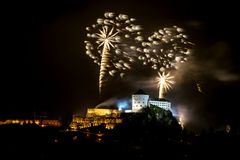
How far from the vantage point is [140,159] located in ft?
192

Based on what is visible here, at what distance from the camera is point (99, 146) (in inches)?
2445

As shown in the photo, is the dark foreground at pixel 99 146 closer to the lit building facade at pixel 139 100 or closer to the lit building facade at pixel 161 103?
the lit building facade at pixel 161 103

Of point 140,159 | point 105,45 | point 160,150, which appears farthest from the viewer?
point 105,45

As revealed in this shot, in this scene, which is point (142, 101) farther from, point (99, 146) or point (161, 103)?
point (99, 146)

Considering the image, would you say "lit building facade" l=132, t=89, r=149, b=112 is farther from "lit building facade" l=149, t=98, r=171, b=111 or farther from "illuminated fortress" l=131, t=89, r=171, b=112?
"lit building facade" l=149, t=98, r=171, b=111

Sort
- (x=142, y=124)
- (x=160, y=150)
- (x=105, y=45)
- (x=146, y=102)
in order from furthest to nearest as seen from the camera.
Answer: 1. (x=146, y=102)
2. (x=142, y=124)
3. (x=105, y=45)
4. (x=160, y=150)

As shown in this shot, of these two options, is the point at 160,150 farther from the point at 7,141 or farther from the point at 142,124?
the point at 7,141

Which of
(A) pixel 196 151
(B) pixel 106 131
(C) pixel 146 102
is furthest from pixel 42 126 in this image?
(A) pixel 196 151

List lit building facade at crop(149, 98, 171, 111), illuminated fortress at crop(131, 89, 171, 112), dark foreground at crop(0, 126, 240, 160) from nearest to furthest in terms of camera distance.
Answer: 1. dark foreground at crop(0, 126, 240, 160)
2. illuminated fortress at crop(131, 89, 171, 112)
3. lit building facade at crop(149, 98, 171, 111)

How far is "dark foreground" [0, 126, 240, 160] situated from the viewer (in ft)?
195

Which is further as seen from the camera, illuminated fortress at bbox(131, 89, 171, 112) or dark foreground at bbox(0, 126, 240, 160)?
illuminated fortress at bbox(131, 89, 171, 112)

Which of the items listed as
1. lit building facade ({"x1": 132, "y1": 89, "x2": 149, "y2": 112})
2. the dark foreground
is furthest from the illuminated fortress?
the dark foreground

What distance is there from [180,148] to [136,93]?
18066mm

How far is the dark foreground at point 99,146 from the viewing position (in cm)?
5944
